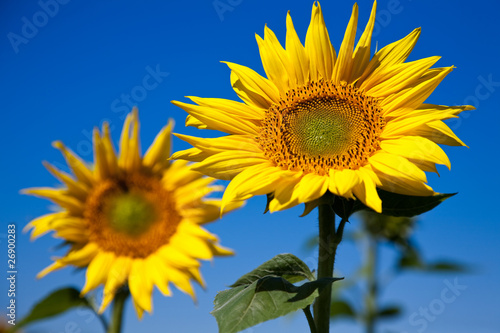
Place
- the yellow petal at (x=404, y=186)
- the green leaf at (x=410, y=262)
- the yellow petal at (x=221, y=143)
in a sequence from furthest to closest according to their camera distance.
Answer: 1. the green leaf at (x=410, y=262)
2. the yellow petal at (x=221, y=143)
3. the yellow petal at (x=404, y=186)

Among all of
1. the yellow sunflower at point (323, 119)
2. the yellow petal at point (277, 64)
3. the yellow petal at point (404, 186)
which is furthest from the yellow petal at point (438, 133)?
the yellow petal at point (277, 64)

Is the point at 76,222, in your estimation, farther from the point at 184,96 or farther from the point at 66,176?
the point at 184,96

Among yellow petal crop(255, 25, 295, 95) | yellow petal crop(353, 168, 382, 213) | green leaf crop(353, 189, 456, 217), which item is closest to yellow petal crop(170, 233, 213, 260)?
yellow petal crop(255, 25, 295, 95)

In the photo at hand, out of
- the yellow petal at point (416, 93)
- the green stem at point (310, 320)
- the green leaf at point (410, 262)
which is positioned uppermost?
the yellow petal at point (416, 93)

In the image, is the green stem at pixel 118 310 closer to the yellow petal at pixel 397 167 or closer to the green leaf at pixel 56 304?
the green leaf at pixel 56 304

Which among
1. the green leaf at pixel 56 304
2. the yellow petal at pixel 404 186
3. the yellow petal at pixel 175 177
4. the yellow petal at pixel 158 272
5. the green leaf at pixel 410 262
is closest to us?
the yellow petal at pixel 404 186

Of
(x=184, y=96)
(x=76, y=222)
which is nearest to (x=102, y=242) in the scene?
(x=76, y=222)

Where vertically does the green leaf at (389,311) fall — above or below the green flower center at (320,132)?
below
